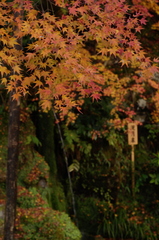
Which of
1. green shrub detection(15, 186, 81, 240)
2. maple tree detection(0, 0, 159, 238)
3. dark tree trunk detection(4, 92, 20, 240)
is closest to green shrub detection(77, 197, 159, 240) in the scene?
green shrub detection(15, 186, 81, 240)

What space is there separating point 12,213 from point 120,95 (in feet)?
16.7

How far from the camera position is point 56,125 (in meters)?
9.08

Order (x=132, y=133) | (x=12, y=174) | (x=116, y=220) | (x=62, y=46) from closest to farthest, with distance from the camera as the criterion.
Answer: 1. (x=62, y=46)
2. (x=12, y=174)
3. (x=116, y=220)
4. (x=132, y=133)

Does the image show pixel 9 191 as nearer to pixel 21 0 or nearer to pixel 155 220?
pixel 21 0

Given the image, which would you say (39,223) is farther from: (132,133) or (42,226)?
(132,133)

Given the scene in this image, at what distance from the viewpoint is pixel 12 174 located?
16.7 feet

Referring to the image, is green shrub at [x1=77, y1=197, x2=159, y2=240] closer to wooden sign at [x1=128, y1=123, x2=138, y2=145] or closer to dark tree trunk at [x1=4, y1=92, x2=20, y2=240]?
wooden sign at [x1=128, y1=123, x2=138, y2=145]

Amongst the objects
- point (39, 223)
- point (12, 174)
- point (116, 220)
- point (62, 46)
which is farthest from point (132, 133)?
point (62, 46)

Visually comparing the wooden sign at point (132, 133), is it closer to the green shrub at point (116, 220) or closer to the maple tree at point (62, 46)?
the green shrub at point (116, 220)

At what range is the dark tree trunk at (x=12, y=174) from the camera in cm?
504

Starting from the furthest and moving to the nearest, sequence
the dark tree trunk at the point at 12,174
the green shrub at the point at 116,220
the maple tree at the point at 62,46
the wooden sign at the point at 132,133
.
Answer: the wooden sign at the point at 132,133
the green shrub at the point at 116,220
the dark tree trunk at the point at 12,174
the maple tree at the point at 62,46

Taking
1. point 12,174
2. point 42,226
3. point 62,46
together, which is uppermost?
point 62,46

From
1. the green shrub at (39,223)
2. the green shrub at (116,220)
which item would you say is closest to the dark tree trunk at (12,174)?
the green shrub at (39,223)

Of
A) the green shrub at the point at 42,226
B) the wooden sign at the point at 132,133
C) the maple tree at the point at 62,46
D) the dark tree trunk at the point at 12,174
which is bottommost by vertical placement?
the green shrub at the point at 42,226
